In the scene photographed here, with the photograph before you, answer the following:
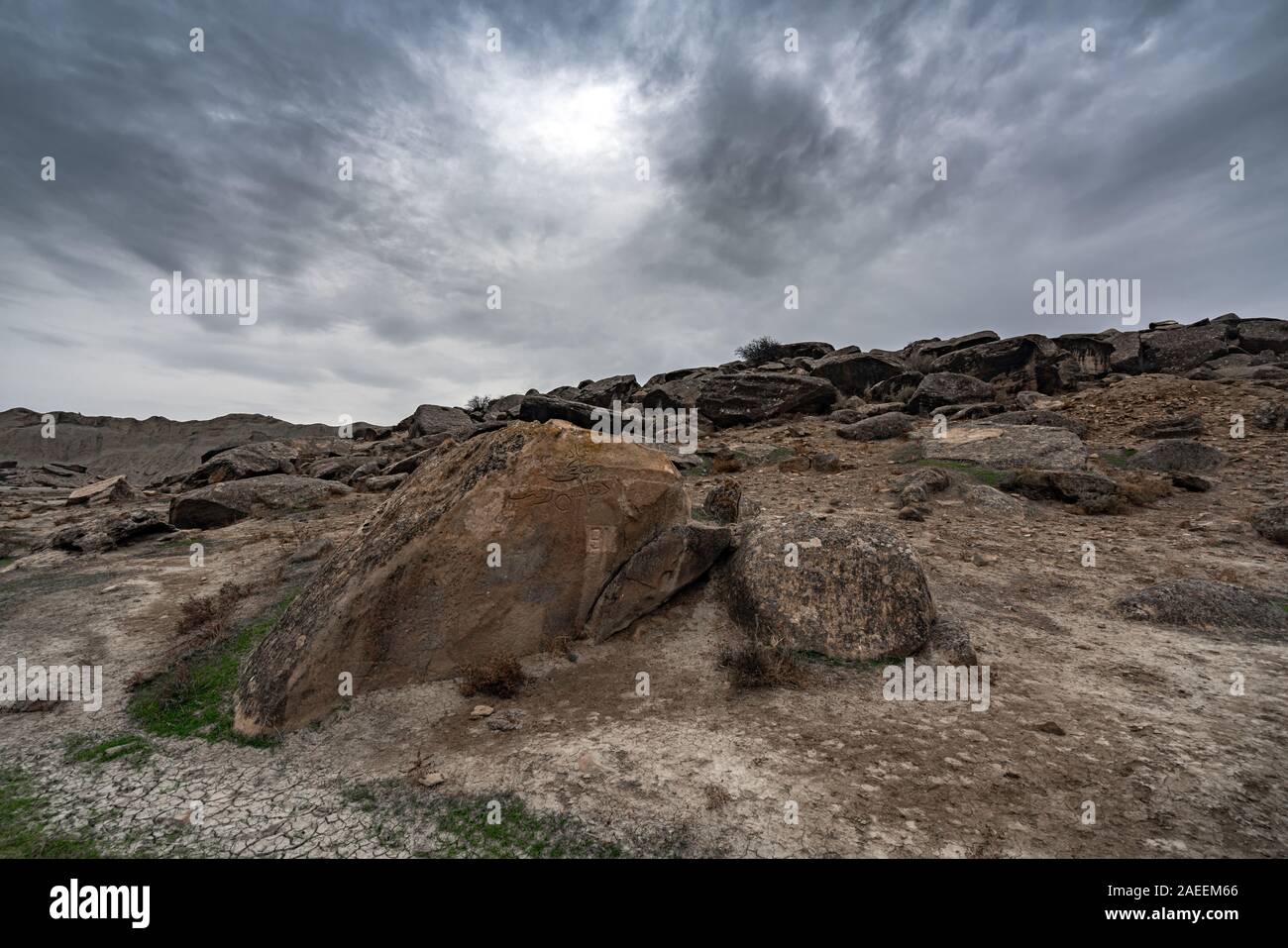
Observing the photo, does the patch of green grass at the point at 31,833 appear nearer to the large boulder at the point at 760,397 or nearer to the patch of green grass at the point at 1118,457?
the patch of green grass at the point at 1118,457

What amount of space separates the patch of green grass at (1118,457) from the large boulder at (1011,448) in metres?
0.56

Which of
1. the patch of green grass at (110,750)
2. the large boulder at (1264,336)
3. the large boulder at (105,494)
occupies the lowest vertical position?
Answer: the patch of green grass at (110,750)

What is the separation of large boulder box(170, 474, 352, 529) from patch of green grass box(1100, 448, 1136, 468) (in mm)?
22268

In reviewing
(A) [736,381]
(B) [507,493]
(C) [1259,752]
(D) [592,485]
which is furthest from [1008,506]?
(A) [736,381]

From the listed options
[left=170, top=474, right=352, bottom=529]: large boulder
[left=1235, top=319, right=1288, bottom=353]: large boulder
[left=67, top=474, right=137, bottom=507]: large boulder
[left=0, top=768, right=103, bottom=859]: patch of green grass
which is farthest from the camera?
[left=1235, top=319, right=1288, bottom=353]: large boulder

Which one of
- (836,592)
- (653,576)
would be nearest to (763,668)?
(836,592)

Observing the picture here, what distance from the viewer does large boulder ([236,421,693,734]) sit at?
18.5 ft

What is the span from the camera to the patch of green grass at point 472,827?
11.5 ft

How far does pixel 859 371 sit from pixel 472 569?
26516 millimetres

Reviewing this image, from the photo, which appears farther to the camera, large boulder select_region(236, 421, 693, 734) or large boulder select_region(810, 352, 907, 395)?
large boulder select_region(810, 352, 907, 395)

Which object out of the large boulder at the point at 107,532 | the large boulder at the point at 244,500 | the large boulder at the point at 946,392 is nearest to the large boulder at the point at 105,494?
the large boulder at the point at 244,500

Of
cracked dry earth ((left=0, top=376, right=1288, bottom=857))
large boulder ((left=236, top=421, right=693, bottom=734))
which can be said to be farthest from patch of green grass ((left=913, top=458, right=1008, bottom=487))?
large boulder ((left=236, top=421, right=693, bottom=734))

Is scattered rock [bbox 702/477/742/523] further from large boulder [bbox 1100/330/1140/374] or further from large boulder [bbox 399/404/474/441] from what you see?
large boulder [bbox 1100/330/1140/374]

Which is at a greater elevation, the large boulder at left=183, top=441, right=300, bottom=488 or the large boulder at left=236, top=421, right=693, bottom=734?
the large boulder at left=183, top=441, right=300, bottom=488
